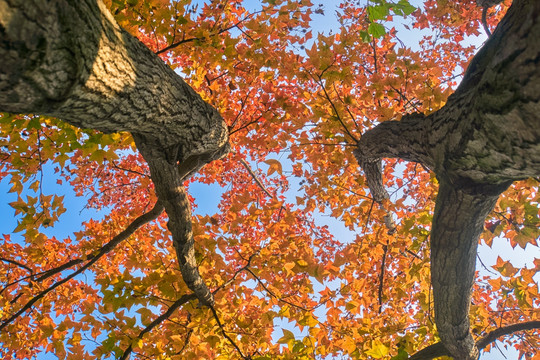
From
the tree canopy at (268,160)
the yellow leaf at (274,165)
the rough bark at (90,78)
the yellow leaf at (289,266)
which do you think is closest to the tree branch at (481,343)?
the tree canopy at (268,160)

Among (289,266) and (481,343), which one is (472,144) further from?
(481,343)

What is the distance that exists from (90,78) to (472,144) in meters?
1.84

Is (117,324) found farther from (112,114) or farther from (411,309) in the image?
(411,309)

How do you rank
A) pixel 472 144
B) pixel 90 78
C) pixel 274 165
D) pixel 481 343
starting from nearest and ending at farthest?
pixel 90 78 < pixel 472 144 < pixel 481 343 < pixel 274 165

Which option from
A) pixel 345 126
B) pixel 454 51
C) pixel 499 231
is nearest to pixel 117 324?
pixel 345 126

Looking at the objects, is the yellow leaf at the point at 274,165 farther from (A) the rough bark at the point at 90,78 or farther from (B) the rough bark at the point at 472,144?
(B) the rough bark at the point at 472,144

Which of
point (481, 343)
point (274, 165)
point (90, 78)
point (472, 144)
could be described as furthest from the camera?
point (274, 165)

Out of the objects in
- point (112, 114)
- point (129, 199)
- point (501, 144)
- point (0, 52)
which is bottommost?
point (501, 144)

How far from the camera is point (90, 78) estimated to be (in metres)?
1.24

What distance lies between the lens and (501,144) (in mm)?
1287

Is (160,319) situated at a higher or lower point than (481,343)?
higher

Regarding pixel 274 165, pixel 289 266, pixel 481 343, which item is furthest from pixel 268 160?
pixel 481 343

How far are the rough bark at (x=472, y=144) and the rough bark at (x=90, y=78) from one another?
166cm

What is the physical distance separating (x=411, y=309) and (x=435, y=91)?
6.13 m
